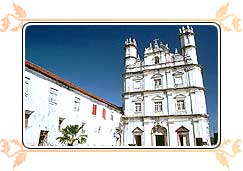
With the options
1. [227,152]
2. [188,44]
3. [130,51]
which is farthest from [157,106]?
[227,152]

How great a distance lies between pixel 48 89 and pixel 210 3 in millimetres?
3099

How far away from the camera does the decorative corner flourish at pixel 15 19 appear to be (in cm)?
334

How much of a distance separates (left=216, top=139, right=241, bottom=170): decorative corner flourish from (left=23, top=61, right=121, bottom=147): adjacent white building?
171cm

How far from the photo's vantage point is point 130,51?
14.8ft

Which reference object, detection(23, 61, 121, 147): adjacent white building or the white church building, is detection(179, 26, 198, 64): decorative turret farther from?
detection(23, 61, 121, 147): adjacent white building

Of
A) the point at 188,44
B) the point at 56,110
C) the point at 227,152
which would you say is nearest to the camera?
the point at 227,152

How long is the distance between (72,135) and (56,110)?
69 cm

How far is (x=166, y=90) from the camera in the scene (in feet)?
16.3

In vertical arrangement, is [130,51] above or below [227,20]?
below

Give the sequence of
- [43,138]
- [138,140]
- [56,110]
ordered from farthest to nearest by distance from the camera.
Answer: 1. [56,110]
2. [138,140]
3. [43,138]

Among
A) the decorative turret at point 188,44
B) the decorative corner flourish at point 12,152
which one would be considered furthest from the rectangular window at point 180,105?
the decorative corner flourish at point 12,152

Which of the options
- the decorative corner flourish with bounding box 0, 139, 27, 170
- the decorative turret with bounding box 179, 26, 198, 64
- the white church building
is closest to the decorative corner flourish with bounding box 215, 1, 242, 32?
the decorative turret with bounding box 179, 26, 198, 64

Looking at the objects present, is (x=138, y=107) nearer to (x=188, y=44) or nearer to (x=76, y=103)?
(x=76, y=103)

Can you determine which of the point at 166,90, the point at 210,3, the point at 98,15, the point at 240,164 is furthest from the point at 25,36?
the point at 240,164
